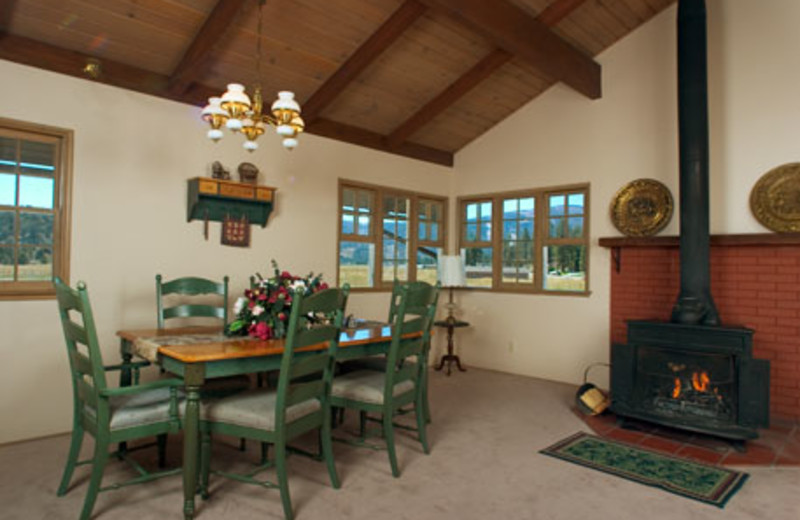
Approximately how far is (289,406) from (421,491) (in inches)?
34.6

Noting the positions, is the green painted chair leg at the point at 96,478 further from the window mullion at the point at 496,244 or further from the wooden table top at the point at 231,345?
the window mullion at the point at 496,244

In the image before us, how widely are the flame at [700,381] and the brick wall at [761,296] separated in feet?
2.89

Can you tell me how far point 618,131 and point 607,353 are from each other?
7.13 ft

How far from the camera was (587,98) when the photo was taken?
17.3 ft

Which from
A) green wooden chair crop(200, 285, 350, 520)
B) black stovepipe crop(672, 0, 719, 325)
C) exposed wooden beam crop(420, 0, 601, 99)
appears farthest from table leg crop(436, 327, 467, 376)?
green wooden chair crop(200, 285, 350, 520)

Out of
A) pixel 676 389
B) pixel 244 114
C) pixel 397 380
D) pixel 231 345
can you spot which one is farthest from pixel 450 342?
pixel 244 114

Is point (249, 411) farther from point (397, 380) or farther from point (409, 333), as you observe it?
point (409, 333)

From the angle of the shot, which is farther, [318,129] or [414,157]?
[414,157]

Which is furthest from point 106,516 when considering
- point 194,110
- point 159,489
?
point 194,110

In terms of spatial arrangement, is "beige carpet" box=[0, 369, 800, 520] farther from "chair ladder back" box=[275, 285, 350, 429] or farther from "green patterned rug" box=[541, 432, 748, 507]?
"chair ladder back" box=[275, 285, 350, 429]

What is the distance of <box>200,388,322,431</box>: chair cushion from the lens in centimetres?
246

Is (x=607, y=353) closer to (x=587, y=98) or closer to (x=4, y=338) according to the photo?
(x=587, y=98)

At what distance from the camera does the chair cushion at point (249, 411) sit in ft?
8.06

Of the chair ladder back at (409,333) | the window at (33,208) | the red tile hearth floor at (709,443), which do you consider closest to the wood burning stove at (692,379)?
the red tile hearth floor at (709,443)
